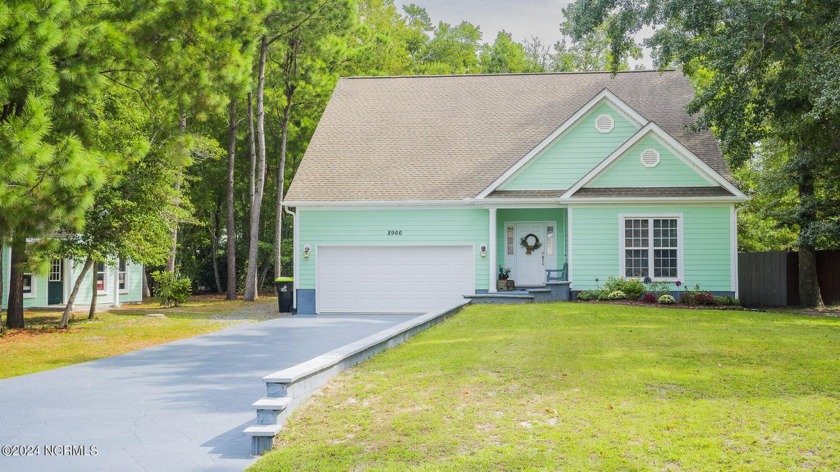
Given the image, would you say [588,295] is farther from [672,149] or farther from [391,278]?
[391,278]

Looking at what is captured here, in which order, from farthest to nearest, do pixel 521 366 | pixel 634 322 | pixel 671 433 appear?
pixel 634 322, pixel 521 366, pixel 671 433

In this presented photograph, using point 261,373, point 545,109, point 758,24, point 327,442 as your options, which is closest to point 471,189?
point 545,109

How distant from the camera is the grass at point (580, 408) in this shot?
5.52m

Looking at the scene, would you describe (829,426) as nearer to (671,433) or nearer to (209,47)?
(671,433)

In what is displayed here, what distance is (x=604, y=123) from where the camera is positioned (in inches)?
824

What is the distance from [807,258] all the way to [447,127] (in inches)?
457

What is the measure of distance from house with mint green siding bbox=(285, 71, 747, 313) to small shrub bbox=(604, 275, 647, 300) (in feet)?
1.37

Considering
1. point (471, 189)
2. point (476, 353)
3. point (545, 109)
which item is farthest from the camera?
point (545, 109)

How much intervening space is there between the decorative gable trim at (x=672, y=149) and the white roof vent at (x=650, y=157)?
0.37m

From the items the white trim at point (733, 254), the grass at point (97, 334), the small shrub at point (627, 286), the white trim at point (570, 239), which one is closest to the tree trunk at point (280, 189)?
the grass at point (97, 334)

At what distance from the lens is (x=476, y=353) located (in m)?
9.58

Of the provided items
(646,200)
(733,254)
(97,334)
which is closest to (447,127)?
(646,200)

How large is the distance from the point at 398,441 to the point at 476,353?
3713 mm

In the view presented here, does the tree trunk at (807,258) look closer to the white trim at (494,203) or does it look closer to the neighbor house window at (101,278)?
the white trim at (494,203)
